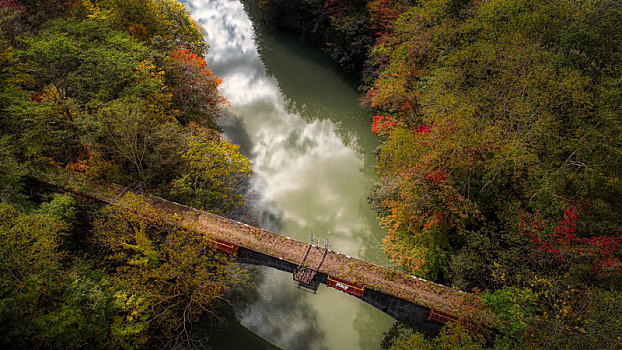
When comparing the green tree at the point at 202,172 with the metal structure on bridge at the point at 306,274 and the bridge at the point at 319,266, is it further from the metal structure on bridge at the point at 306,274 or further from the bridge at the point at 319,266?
the metal structure on bridge at the point at 306,274

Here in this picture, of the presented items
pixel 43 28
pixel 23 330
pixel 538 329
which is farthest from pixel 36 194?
pixel 538 329

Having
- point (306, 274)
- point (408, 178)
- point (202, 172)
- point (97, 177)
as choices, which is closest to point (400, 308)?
point (306, 274)

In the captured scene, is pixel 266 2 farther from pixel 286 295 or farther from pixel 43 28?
pixel 286 295

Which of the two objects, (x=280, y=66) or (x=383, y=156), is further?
(x=280, y=66)

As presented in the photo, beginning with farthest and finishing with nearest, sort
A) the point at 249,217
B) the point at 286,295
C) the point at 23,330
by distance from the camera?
the point at 249,217 → the point at 286,295 → the point at 23,330

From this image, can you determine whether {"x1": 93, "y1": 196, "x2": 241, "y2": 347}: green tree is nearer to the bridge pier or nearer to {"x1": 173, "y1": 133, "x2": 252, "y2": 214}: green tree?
{"x1": 173, "y1": 133, "x2": 252, "y2": 214}: green tree

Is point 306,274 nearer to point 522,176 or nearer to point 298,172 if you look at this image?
point 522,176

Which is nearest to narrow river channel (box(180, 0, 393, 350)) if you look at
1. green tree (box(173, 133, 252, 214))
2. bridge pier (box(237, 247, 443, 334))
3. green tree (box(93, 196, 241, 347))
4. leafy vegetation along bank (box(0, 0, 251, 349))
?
leafy vegetation along bank (box(0, 0, 251, 349))
